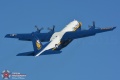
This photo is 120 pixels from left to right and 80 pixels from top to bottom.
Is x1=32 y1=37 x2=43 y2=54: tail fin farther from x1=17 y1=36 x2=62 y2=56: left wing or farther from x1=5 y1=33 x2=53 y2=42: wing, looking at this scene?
x1=5 y1=33 x2=53 y2=42: wing

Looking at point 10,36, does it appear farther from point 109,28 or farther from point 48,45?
point 109,28

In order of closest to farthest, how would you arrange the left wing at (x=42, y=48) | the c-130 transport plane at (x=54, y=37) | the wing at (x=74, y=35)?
the left wing at (x=42, y=48)
the c-130 transport plane at (x=54, y=37)
the wing at (x=74, y=35)

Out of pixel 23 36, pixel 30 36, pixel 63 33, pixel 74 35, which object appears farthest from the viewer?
pixel 23 36

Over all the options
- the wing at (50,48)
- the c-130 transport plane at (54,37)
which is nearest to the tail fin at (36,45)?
the c-130 transport plane at (54,37)

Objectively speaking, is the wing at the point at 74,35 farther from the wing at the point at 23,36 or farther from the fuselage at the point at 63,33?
the wing at the point at 23,36

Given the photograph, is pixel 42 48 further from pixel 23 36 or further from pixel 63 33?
pixel 23 36

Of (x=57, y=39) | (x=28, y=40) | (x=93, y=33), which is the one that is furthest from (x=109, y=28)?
(x=28, y=40)

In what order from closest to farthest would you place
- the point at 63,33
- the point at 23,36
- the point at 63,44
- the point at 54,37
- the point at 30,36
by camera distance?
the point at 63,44, the point at 54,37, the point at 63,33, the point at 30,36, the point at 23,36

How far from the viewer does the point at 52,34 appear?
474 ft

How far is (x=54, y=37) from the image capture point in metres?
141

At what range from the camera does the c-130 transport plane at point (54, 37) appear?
5251 inches

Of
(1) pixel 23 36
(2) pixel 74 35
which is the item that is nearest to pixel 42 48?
(2) pixel 74 35

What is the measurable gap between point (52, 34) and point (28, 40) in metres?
7.07

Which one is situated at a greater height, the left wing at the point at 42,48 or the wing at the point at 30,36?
the wing at the point at 30,36
